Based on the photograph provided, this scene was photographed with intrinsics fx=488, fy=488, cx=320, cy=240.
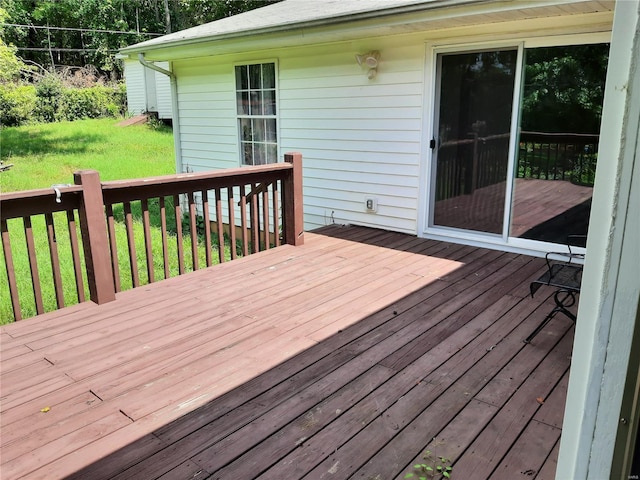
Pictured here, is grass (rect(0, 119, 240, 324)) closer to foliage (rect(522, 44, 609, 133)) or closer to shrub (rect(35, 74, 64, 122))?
shrub (rect(35, 74, 64, 122))

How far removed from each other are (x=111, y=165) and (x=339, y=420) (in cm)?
1084

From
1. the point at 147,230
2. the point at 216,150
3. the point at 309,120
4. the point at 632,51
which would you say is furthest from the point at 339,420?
the point at 216,150

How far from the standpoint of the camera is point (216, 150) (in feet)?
24.2

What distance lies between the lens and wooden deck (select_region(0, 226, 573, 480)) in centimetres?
190

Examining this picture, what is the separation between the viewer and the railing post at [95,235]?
3.17 metres

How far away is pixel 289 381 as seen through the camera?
7.98 ft

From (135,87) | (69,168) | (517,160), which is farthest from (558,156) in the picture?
(135,87)

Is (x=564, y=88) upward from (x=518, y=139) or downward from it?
upward

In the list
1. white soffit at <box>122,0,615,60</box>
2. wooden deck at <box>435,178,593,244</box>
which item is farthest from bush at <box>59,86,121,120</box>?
wooden deck at <box>435,178,593,244</box>

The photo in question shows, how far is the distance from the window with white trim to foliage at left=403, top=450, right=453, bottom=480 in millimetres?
5198

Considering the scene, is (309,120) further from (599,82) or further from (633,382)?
(633,382)

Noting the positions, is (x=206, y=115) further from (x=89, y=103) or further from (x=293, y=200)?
(x=89, y=103)

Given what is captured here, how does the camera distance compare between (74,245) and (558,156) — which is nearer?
(74,245)

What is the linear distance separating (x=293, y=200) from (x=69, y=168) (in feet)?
28.4
